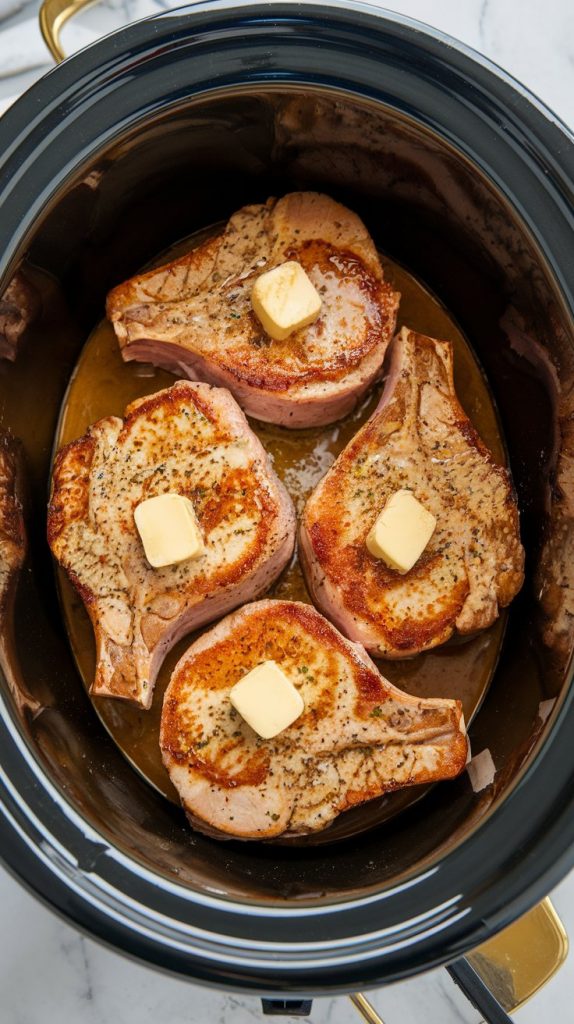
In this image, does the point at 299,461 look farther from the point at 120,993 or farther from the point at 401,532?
the point at 120,993

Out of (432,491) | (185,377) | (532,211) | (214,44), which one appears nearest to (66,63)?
(214,44)

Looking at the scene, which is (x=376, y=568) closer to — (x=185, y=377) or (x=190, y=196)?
(x=185, y=377)

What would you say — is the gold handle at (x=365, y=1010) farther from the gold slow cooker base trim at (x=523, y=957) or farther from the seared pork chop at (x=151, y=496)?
the seared pork chop at (x=151, y=496)

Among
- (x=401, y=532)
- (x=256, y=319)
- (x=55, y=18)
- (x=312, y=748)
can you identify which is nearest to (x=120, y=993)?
(x=312, y=748)

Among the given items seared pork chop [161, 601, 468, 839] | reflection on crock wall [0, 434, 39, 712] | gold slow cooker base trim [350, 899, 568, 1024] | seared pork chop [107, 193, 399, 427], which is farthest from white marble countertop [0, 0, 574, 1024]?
seared pork chop [107, 193, 399, 427]

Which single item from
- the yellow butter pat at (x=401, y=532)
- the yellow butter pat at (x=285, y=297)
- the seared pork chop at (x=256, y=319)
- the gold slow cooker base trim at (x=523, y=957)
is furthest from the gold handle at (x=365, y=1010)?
the yellow butter pat at (x=285, y=297)

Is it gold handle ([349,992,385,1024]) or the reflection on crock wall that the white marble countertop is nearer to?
gold handle ([349,992,385,1024])
